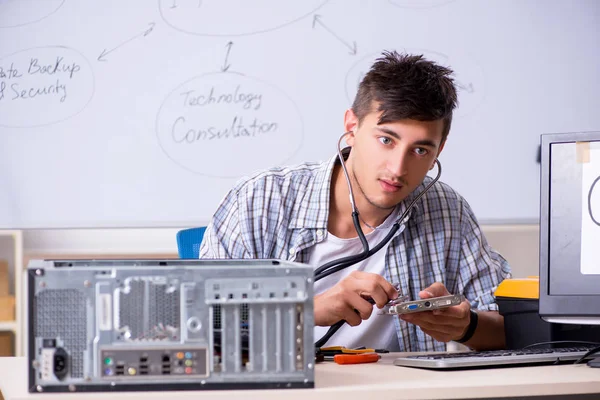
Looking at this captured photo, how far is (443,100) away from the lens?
5.41 ft

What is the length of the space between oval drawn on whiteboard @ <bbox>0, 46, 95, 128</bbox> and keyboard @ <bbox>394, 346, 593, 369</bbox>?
1.63m

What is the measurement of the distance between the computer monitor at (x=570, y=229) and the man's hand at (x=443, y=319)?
19 cm

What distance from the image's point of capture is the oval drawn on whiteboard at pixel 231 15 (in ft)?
8.23

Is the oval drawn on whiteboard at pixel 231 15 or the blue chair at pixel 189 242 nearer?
the blue chair at pixel 189 242

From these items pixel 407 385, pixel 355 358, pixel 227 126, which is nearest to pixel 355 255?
pixel 355 358

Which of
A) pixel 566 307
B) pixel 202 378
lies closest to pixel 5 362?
pixel 202 378

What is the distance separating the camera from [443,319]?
138 cm

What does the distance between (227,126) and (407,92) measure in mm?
982

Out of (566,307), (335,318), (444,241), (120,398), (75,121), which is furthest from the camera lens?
(75,121)

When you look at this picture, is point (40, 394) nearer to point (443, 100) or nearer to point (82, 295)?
point (82, 295)

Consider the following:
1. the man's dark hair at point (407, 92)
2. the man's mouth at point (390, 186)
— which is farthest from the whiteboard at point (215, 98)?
the man's mouth at point (390, 186)

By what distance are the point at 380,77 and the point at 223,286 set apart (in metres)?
0.91

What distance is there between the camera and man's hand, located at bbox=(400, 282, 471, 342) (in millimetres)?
1328

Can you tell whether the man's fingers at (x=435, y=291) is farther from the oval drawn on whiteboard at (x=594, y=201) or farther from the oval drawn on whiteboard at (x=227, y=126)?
the oval drawn on whiteboard at (x=227, y=126)
